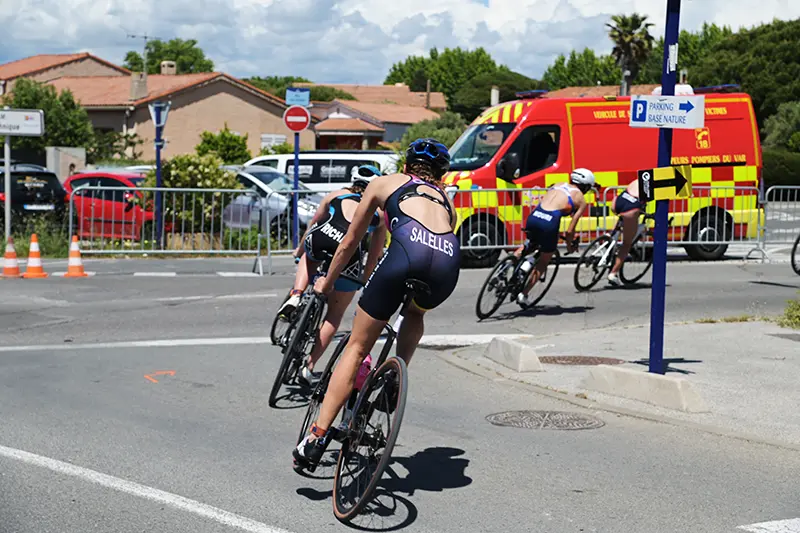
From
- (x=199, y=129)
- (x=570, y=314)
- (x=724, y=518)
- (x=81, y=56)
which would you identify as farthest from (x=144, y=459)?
(x=81, y=56)

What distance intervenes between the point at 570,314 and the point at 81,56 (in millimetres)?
80163

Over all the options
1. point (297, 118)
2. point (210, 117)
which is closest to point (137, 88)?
point (210, 117)

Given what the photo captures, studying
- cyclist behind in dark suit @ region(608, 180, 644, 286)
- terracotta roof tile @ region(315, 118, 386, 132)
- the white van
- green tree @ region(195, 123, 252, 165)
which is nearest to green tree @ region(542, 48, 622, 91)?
terracotta roof tile @ region(315, 118, 386, 132)

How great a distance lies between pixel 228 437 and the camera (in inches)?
273

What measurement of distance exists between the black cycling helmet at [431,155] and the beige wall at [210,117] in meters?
58.2

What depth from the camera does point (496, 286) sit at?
41.8 feet

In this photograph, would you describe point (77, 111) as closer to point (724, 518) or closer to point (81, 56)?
point (81, 56)

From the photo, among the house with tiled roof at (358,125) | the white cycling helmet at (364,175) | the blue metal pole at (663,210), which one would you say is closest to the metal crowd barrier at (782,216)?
the blue metal pole at (663,210)

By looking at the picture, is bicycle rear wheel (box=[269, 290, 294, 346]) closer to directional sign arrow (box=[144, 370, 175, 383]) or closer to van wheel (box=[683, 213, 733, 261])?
directional sign arrow (box=[144, 370, 175, 383])

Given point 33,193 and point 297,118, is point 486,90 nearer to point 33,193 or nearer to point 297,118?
point 33,193

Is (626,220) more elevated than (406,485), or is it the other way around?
(626,220)

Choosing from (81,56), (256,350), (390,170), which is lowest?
(256,350)

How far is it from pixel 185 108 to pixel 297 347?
5893 centimetres

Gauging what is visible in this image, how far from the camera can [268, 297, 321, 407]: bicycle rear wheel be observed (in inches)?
297
